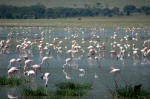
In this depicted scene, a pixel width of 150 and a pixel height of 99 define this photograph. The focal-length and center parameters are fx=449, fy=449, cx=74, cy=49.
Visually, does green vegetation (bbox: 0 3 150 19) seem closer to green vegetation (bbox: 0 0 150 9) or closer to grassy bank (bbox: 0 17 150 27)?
green vegetation (bbox: 0 0 150 9)

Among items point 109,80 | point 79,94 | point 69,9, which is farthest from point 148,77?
point 69,9

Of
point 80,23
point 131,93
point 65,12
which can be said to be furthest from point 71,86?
point 65,12

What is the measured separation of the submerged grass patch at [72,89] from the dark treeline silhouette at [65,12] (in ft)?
265

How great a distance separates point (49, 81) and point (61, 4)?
91304 millimetres

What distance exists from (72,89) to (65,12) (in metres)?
84.7

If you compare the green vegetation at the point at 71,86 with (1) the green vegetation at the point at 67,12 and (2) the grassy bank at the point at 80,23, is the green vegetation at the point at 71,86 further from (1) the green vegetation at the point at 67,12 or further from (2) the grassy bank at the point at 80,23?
(1) the green vegetation at the point at 67,12

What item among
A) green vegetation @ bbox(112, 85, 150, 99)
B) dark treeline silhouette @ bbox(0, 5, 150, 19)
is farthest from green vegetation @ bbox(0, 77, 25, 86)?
dark treeline silhouette @ bbox(0, 5, 150, 19)

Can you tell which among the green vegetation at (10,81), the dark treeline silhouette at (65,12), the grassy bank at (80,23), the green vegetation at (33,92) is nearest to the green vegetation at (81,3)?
the dark treeline silhouette at (65,12)

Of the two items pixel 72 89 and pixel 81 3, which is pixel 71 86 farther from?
pixel 81 3

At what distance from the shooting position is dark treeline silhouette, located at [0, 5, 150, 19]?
94688mm

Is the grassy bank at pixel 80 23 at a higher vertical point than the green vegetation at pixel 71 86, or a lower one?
lower

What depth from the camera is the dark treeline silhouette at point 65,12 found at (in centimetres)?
9469

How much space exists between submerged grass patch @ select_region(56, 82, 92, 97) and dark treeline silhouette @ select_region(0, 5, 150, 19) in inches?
3175

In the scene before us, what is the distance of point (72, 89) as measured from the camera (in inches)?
478
